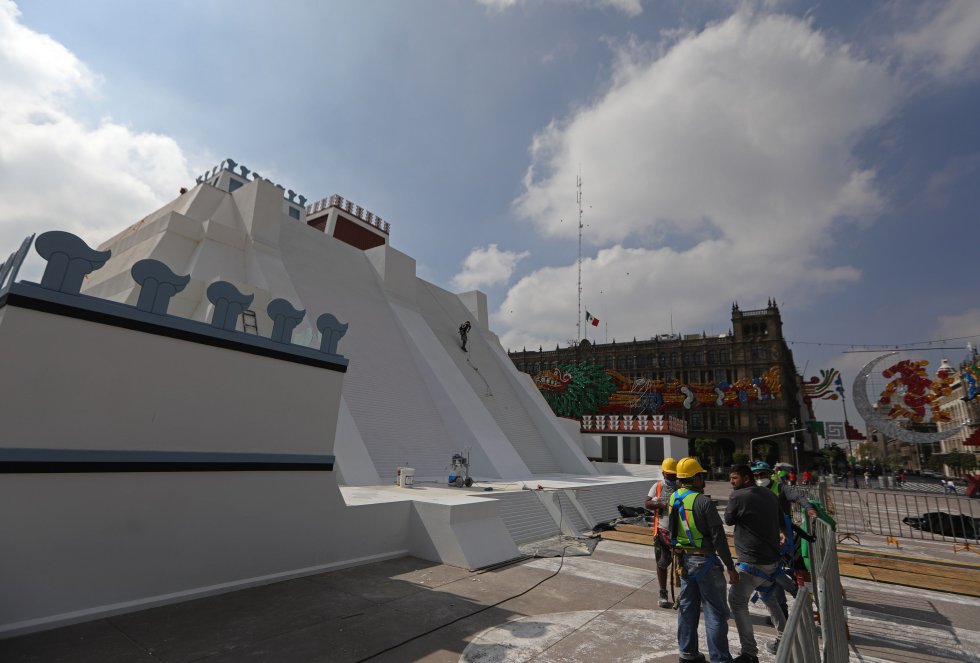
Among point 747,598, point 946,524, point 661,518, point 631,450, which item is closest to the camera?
point 747,598

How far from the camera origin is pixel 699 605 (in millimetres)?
4102

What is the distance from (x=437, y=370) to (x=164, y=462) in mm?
11683

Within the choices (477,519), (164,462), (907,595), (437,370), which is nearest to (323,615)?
(164,462)

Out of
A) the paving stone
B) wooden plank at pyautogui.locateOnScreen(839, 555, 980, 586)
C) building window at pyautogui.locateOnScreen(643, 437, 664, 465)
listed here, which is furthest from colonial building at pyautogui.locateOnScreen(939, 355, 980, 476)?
the paving stone

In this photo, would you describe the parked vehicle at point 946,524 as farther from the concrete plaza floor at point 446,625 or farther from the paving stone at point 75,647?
the paving stone at point 75,647

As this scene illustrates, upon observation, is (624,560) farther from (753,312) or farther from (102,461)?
(753,312)

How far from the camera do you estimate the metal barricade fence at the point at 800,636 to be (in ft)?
6.68

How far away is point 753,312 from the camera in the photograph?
56.2 metres

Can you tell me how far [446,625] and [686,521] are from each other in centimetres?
293

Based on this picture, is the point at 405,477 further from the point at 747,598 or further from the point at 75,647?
the point at 747,598

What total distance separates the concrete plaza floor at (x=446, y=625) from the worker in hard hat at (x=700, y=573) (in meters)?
0.66

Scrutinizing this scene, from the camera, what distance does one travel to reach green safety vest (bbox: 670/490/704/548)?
161 inches

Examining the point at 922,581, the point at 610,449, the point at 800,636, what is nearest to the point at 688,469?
the point at 800,636

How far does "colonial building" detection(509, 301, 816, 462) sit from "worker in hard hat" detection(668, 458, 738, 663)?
37.4m
